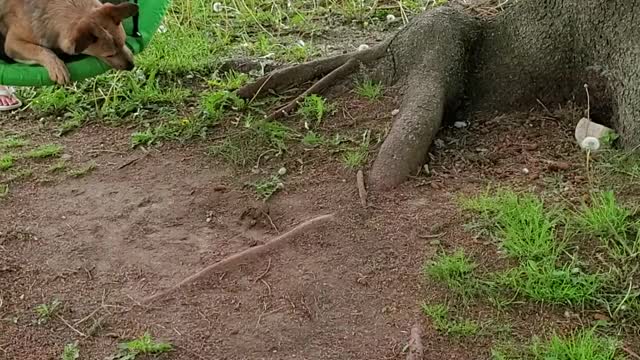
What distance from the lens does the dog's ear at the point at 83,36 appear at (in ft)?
14.5

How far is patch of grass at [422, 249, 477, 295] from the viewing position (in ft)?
10.9

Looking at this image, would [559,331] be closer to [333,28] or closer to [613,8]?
[613,8]

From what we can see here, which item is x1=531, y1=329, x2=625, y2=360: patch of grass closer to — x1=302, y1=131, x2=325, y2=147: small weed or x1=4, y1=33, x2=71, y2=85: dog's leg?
x1=302, y1=131, x2=325, y2=147: small weed

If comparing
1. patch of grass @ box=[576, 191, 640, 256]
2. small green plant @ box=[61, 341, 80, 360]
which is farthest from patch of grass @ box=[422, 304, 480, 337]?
small green plant @ box=[61, 341, 80, 360]

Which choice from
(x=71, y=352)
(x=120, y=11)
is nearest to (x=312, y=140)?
(x=120, y=11)

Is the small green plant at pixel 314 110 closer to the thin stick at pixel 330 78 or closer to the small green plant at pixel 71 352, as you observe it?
the thin stick at pixel 330 78

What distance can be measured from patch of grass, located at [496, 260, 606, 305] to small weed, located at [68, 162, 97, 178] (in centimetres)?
253

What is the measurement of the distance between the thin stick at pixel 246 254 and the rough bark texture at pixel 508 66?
402 mm

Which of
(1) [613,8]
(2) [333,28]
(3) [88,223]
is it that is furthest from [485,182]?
(2) [333,28]

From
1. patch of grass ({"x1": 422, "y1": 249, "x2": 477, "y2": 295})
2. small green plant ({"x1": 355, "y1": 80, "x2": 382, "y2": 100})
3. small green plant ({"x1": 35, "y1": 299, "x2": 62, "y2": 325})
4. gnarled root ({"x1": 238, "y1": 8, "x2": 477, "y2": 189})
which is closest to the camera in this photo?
patch of grass ({"x1": 422, "y1": 249, "x2": 477, "y2": 295})

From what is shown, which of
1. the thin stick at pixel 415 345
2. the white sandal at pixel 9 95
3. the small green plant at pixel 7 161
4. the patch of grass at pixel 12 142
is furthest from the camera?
the white sandal at pixel 9 95

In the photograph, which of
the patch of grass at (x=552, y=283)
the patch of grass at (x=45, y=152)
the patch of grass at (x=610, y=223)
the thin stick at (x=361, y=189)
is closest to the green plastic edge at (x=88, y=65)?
the patch of grass at (x=45, y=152)

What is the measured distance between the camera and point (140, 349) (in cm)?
321


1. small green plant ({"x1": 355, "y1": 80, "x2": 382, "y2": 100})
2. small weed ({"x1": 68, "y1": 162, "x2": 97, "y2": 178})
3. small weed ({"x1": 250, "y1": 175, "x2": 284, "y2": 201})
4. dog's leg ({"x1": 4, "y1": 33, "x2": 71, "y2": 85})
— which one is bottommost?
small weed ({"x1": 68, "y1": 162, "x2": 97, "y2": 178})
